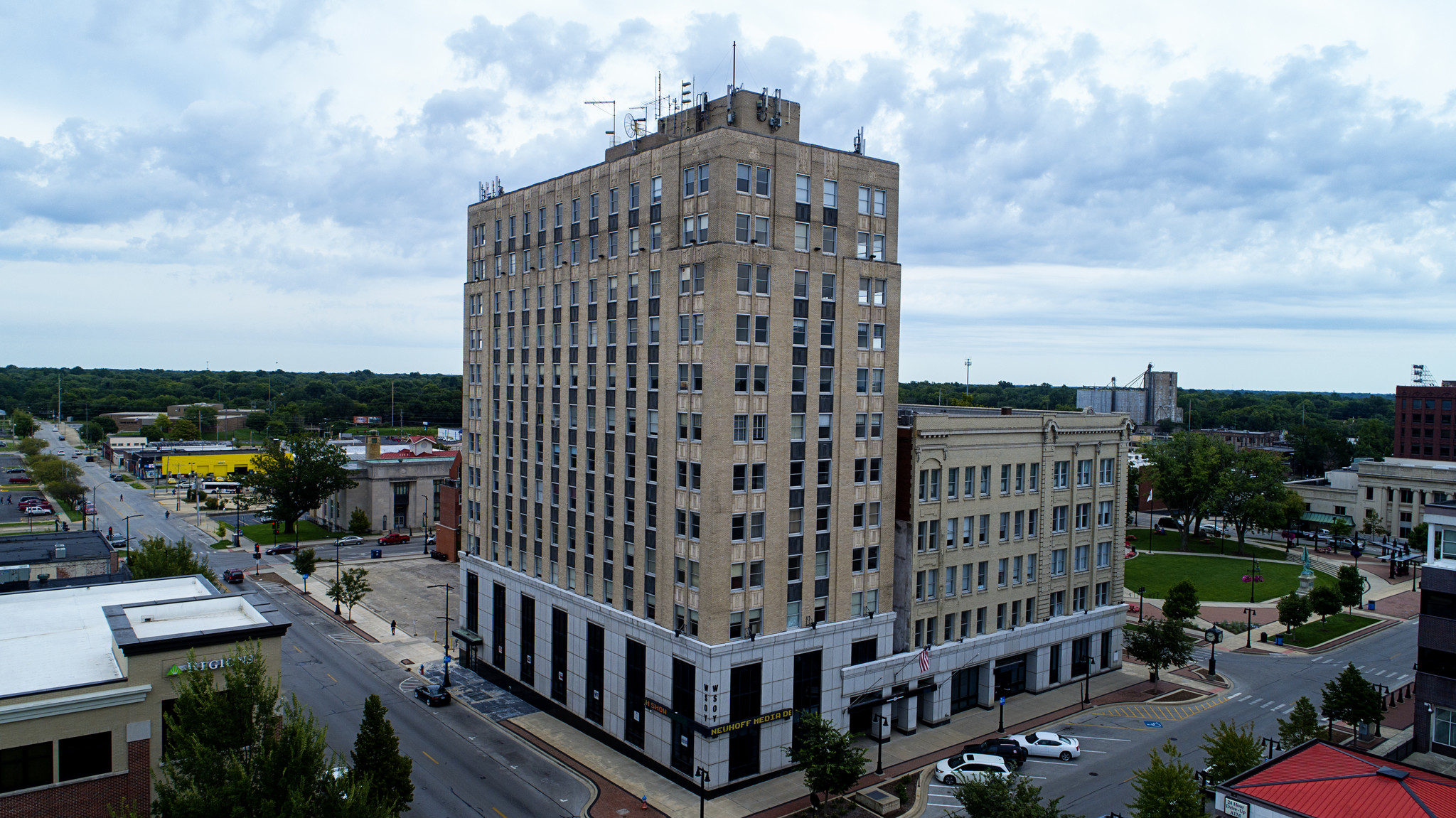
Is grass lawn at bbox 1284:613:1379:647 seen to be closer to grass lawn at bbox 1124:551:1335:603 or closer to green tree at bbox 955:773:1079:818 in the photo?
grass lawn at bbox 1124:551:1335:603

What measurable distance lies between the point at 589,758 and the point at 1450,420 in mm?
158880

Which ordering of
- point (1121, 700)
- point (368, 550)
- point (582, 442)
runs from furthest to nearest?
point (368, 550), point (1121, 700), point (582, 442)

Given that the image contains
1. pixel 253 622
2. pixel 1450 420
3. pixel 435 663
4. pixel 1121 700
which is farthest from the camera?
pixel 1450 420

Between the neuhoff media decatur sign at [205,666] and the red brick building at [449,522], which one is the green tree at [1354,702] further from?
the red brick building at [449,522]

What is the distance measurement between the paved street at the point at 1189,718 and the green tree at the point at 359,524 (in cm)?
9768

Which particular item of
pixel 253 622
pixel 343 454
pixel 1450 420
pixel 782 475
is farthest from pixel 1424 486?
pixel 343 454

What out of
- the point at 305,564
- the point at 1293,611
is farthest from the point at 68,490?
the point at 1293,611

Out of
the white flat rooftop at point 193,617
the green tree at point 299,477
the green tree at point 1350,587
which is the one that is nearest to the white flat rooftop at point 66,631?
the white flat rooftop at point 193,617

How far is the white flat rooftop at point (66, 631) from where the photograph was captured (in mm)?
34500

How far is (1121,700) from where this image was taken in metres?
61.8

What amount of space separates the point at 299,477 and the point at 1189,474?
12618 centimetres

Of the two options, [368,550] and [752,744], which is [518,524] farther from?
[368,550]

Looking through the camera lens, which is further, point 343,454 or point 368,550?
point 343,454

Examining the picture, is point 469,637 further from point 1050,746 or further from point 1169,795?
point 1169,795
